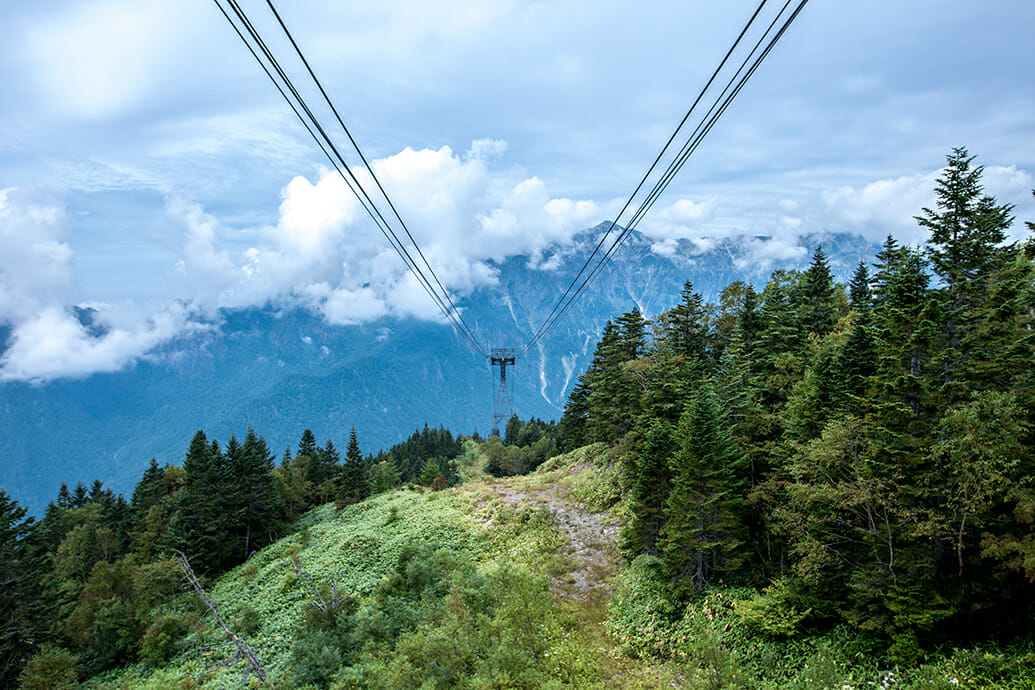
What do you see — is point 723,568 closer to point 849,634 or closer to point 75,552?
point 849,634

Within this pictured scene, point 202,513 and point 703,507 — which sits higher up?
point 202,513

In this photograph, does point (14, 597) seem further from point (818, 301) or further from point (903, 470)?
point (818, 301)

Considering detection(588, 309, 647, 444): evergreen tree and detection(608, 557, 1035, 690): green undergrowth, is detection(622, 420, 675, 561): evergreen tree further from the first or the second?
detection(588, 309, 647, 444): evergreen tree

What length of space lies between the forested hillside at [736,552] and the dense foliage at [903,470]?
0.09 meters

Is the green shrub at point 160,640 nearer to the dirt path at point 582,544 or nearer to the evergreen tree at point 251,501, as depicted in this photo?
the evergreen tree at point 251,501

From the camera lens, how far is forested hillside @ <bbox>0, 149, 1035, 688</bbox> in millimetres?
13055

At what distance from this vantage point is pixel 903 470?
14.5 m

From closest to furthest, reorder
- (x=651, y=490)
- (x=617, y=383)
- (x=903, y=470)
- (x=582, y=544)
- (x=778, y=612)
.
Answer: (x=903, y=470) < (x=778, y=612) < (x=651, y=490) < (x=582, y=544) < (x=617, y=383)

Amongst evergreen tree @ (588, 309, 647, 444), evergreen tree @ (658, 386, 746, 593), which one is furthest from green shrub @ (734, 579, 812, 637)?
evergreen tree @ (588, 309, 647, 444)

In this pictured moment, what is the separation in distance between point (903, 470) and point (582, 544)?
1857 cm

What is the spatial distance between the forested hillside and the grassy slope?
0.46 feet

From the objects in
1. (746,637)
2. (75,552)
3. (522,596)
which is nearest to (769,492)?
(746,637)

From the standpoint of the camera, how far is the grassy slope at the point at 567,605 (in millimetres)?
12625

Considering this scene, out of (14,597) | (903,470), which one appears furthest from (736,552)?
(14,597)
